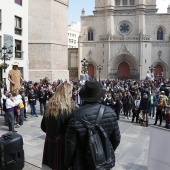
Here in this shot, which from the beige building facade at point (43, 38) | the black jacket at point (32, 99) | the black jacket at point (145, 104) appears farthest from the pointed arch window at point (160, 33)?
the black jacket at point (32, 99)

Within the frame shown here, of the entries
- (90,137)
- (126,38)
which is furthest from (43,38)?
(90,137)

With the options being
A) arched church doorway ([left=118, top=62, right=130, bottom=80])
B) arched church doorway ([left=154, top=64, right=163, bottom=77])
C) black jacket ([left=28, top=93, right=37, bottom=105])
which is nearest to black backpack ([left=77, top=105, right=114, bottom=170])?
black jacket ([left=28, top=93, right=37, bottom=105])

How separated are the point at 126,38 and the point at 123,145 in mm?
41293

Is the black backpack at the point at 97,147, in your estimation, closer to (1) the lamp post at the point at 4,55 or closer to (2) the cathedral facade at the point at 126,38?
(1) the lamp post at the point at 4,55

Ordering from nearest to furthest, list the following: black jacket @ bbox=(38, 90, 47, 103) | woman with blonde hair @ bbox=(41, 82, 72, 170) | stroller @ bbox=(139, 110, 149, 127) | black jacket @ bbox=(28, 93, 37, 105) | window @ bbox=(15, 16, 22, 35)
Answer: woman with blonde hair @ bbox=(41, 82, 72, 170) < stroller @ bbox=(139, 110, 149, 127) < black jacket @ bbox=(28, 93, 37, 105) < black jacket @ bbox=(38, 90, 47, 103) < window @ bbox=(15, 16, 22, 35)

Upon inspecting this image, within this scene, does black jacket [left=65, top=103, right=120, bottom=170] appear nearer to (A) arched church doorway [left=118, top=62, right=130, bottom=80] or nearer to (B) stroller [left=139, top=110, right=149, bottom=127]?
(B) stroller [left=139, top=110, right=149, bottom=127]

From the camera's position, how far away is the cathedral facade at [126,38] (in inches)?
1870

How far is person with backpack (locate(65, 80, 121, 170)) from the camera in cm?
311

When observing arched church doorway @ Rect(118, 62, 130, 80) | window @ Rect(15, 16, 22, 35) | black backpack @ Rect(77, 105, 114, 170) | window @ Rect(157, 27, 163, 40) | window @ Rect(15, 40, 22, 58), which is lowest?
black backpack @ Rect(77, 105, 114, 170)

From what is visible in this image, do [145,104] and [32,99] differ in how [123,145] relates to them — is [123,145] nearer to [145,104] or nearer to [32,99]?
[145,104]

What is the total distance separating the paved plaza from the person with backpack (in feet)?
11.5

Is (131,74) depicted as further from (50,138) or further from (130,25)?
(50,138)

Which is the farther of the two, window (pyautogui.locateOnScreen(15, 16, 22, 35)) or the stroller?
window (pyautogui.locateOnScreen(15, 16, 22, 35))

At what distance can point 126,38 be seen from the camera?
48.0m
